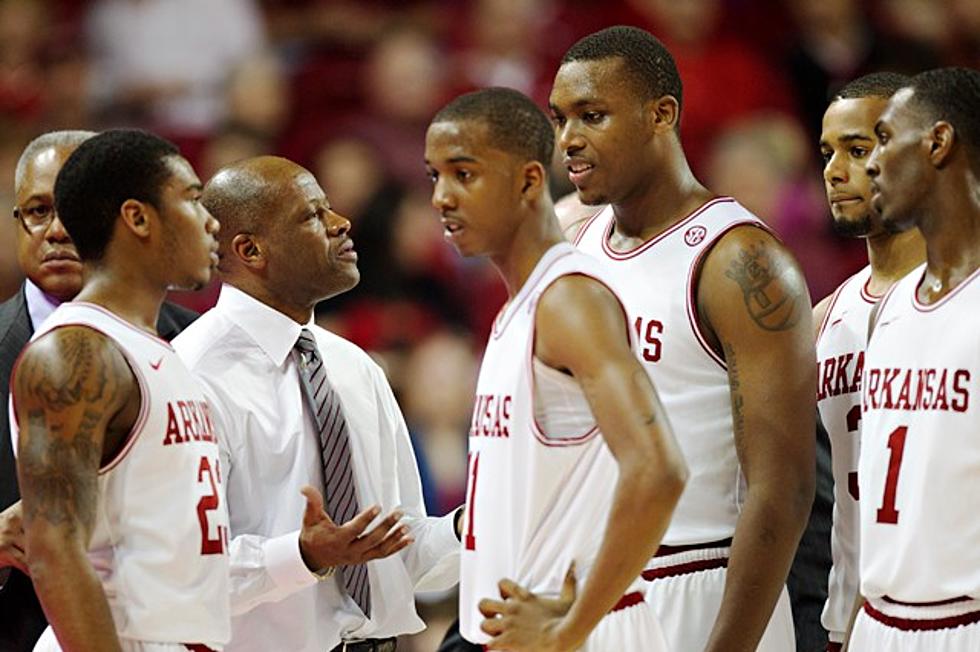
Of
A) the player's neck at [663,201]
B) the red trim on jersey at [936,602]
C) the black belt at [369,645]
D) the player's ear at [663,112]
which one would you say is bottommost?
the black belt at [369,645]

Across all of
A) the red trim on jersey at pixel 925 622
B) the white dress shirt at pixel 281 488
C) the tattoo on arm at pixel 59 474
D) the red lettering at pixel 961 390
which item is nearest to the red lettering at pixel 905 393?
the red lettering at pixel 961 390

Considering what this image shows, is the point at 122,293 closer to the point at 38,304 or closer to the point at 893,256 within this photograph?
Result: the point at 38,304

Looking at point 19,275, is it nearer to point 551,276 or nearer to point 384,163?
point 384,163

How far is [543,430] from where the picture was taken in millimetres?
4082

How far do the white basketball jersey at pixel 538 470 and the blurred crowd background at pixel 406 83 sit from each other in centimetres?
519

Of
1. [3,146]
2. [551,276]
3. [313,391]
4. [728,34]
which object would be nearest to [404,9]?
[728,34]

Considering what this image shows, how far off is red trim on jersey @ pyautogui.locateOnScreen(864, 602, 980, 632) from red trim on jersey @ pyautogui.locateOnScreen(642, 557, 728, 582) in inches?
17.5

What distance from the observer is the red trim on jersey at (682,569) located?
4.81 meters

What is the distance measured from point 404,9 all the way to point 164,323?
561cm

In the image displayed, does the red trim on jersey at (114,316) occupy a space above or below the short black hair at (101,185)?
below

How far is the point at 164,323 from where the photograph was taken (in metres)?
6.07

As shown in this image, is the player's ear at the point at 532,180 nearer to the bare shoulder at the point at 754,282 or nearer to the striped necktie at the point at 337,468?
the bare shoulder at the point at 754,282

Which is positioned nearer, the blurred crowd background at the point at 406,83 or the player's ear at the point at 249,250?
the player's ear at the point at 249,250

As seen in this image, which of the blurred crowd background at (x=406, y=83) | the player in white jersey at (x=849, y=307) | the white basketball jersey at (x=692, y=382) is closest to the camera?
the white basketball jersey at (x=692, y=382)
